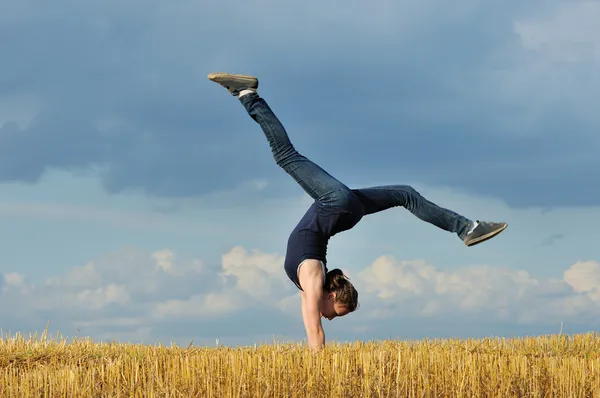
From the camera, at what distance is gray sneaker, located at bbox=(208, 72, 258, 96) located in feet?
27.8

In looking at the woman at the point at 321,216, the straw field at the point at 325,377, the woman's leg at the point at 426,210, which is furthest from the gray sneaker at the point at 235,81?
the straw field at the point at 325,377

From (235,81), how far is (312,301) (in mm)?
2544

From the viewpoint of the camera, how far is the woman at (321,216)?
8070 mm

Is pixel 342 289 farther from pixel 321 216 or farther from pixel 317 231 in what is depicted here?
pixel 321 216

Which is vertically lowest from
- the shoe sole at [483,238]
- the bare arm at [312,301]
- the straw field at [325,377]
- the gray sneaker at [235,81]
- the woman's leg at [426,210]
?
the straw field at [325,377]

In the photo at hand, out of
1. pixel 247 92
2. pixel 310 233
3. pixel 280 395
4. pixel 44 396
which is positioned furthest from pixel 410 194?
pixel 44 396

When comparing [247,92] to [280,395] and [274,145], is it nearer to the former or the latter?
[274,145]

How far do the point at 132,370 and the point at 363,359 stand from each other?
7.20ft

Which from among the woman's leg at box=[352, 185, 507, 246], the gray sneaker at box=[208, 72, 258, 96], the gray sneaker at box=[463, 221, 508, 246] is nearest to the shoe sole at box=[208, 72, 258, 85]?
the gray sneaker at box=[208, 72, 258, 96]

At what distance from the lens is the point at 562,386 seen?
722 cm

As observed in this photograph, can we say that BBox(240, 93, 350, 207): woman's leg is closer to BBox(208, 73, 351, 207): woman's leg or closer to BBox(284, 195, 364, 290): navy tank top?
BBox(208, 73, 351, 207): woman's leg

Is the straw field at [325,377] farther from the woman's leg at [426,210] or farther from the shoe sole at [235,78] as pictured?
the shoe sole at [235,78]

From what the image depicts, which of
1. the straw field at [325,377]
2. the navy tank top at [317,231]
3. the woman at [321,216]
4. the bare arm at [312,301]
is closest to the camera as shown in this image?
the straw field at [325,377]

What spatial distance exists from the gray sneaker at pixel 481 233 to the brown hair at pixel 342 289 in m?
1.41
